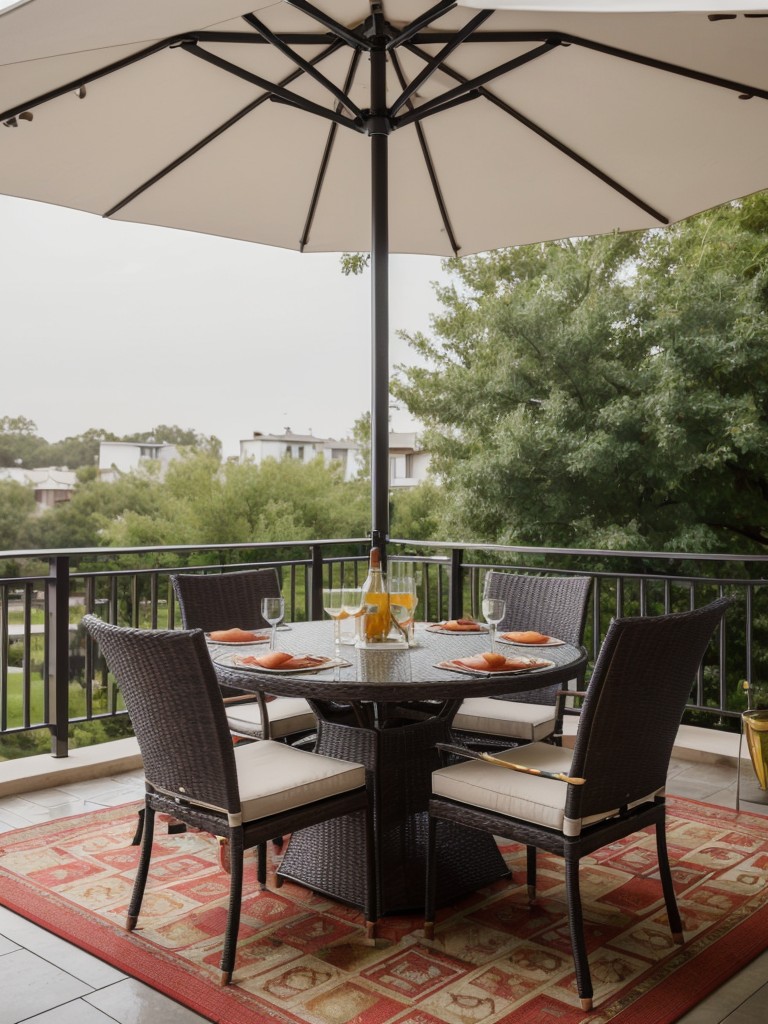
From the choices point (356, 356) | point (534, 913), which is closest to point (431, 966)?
point (534, 913)

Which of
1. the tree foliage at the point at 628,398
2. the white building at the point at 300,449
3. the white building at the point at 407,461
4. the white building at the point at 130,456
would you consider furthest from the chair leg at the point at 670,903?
the white building at the point at 130,456

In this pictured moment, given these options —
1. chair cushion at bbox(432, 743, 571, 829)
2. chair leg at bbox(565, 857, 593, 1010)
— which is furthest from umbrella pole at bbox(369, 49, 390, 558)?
chair leg at bbox(565, 857, 593, 1010)

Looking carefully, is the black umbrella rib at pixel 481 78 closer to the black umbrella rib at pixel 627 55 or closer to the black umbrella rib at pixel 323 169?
the black umbrella rib at pixel 627 55

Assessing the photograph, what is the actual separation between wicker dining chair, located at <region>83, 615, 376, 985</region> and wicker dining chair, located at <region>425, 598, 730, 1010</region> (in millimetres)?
323

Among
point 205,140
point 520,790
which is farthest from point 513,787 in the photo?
point 205,140

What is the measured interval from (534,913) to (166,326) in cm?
2607

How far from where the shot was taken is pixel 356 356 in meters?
26.8

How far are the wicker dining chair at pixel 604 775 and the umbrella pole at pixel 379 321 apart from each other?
5.31 ft

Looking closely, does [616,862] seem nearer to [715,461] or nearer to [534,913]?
[534,913]

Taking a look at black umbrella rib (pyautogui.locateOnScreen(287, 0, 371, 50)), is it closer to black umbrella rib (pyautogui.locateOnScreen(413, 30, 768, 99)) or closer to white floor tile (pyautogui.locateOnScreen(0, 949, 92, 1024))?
black umbrella rib (pyautogui.locateOnScreen(413, 30, 768, 99))

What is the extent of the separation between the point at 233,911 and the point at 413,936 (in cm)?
58

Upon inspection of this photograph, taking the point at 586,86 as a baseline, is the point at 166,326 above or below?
above

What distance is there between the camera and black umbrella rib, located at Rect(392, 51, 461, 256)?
→ 3867 millimetres

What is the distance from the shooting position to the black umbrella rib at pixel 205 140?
142 inches
